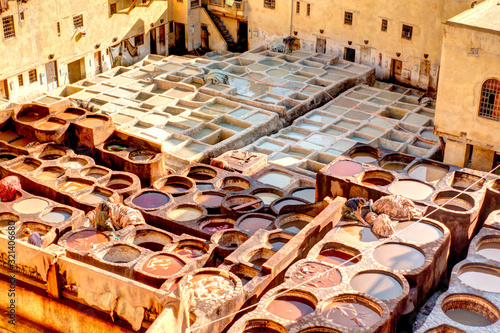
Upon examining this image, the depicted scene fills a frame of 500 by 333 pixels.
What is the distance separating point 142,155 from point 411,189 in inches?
488

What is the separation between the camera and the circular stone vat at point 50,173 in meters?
28.5

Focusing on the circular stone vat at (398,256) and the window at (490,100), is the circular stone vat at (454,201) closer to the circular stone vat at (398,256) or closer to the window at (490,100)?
the circular stone vat at (398,256)

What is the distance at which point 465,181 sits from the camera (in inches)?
985

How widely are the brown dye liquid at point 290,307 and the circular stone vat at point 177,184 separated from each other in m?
10.0

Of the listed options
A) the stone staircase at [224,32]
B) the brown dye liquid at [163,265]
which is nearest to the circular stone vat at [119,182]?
the brown dye liquid at [163,265]

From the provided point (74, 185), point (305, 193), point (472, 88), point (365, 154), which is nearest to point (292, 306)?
point (305, 193)

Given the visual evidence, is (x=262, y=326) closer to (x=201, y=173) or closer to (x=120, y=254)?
(x=120, y=254)

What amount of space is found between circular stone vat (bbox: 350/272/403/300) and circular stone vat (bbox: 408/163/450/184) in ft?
21.4

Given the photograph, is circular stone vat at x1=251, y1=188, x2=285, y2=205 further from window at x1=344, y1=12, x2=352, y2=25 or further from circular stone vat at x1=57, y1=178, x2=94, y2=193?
window at x1=344, y1=12, x2=352, y2=25

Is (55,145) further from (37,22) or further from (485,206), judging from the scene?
(485,206)

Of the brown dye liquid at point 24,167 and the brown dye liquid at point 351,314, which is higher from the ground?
the brown dye liquid at point 351,314

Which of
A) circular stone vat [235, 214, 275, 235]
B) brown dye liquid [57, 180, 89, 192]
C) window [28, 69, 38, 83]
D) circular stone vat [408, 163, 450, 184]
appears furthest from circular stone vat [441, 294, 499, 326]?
window [28, 69, 38, 83]

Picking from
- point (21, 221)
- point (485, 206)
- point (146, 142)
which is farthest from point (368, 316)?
point (146, 142)

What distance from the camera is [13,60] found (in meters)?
A: 36.5
